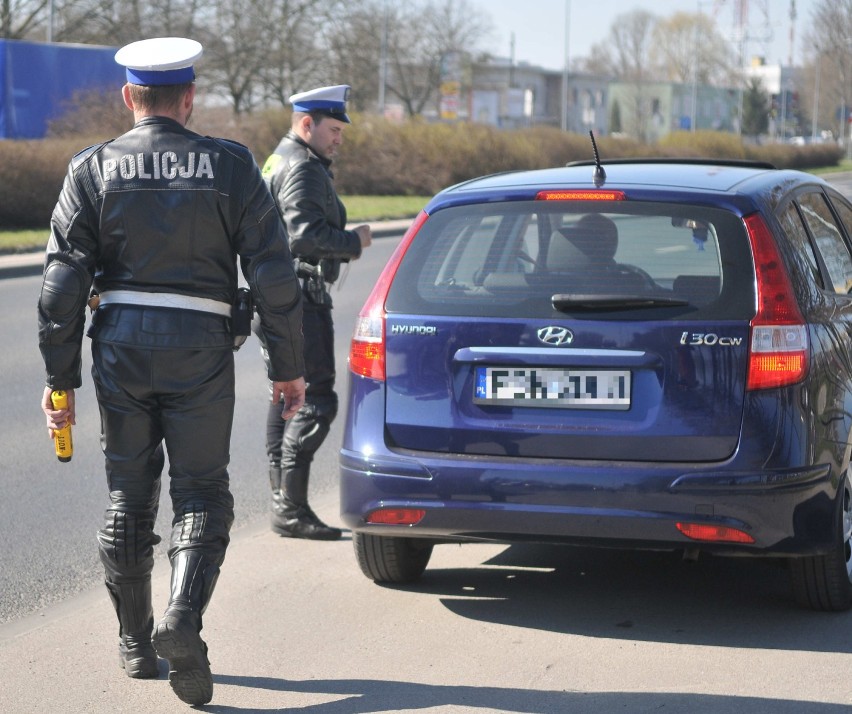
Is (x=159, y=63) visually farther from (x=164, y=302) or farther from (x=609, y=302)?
(x=609, y=302)

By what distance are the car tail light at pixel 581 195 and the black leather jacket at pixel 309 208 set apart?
4.21ft

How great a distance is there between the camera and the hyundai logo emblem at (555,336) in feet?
14.3

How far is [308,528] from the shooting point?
5.75 meters

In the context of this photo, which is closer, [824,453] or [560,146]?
[824,453]

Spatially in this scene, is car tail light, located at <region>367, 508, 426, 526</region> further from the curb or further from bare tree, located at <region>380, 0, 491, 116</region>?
bare tree, located at <region>380, 0, 491, 116</region>

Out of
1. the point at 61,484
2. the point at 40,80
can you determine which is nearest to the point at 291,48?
the point at 40,80

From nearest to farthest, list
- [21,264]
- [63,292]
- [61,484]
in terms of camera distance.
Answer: [63,292] < [61,484] < [21,264]

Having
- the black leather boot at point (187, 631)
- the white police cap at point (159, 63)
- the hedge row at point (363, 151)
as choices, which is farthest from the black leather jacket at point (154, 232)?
the hedge row at point (363, 151)

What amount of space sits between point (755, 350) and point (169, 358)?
6.11 ft

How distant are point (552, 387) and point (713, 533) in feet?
2.29

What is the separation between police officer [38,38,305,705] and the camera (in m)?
3.74

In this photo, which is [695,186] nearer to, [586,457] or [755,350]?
[755,350]

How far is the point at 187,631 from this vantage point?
141 inches

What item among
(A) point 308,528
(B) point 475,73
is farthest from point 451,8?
(A) point 308,528
